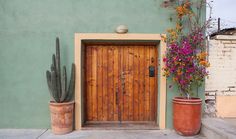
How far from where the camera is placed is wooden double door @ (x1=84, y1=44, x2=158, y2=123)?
5.63m

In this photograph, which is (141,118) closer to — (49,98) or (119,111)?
(119,111)

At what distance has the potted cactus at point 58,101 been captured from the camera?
4.75 m

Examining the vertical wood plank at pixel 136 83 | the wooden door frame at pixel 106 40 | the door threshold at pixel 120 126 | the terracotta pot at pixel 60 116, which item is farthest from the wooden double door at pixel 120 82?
the terracotta pot at pixel 60 116

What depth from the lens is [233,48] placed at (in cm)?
541

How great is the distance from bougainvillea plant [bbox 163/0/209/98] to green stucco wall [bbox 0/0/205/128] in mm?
342

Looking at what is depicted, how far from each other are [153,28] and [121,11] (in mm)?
840

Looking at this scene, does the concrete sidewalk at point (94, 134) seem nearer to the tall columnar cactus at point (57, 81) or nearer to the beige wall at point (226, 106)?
the tall columnar cactus at point (57, 81)

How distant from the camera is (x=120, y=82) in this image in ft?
18.6

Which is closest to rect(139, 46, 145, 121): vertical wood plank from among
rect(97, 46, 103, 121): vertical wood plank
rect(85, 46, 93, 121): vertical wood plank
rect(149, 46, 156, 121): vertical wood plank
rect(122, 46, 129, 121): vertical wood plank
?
rect(149, 46, 156, 121): vertical wood plank

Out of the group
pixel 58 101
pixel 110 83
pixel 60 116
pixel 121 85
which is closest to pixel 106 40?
pixel 110 83

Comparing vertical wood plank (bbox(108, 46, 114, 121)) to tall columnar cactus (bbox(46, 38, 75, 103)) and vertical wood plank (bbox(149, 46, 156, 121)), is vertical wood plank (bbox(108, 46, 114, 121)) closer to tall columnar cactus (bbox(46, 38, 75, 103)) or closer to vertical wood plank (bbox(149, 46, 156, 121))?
vertical wood plank (bbox(149, 46, 156, 121))

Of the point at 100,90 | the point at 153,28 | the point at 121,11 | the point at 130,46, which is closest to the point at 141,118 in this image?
the point at 100,90

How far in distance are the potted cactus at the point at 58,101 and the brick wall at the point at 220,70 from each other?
10.7 ft

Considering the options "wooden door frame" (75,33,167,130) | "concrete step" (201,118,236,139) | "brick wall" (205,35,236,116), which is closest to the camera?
"concrete step" (201,118,236,139)
